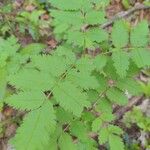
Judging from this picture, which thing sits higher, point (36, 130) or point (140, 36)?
point (140, 36)

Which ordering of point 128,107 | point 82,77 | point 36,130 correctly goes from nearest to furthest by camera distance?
point 36,130 → point 82,77 → point 128,107

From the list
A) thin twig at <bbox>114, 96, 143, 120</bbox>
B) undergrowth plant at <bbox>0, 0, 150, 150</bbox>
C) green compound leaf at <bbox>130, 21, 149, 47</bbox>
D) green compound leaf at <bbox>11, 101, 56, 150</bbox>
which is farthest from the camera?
thin twig at <bbox>114, 96, 143, 120</bbox>

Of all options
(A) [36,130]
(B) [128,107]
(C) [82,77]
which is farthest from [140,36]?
(B) [128,107]

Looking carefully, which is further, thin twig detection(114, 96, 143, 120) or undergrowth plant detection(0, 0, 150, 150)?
thin twig detection(114, 96, 143, 120)

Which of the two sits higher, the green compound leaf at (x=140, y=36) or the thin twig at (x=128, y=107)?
the green compound leaf at (x=140, y=36)

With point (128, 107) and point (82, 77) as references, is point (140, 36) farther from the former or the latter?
point (128, 107)

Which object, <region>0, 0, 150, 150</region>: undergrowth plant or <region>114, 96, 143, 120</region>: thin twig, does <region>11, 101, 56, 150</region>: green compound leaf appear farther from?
<region>114, 96, 143, 120</region>: thin twig

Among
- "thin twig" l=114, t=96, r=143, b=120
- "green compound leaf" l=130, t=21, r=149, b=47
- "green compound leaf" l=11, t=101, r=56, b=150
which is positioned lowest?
"thin twig" l=114, t=96, r=143, b=120

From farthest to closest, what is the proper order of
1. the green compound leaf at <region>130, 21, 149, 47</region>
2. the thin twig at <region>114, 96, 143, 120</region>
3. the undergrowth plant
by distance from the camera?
1. the thin twig at <region>114, 96, 143, 120</region>
2. the green compound leaf at <region>130, 21, 149, 47</region>
3. the undergrowth plant

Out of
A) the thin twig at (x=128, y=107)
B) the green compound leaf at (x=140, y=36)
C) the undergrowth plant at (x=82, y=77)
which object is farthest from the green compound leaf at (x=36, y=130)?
the thin twig at (x=128, y=107)

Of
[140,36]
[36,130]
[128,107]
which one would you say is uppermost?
[140,36]

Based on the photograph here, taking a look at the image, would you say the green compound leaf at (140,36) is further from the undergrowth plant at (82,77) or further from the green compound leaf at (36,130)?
the green compound leaf at (36,130)

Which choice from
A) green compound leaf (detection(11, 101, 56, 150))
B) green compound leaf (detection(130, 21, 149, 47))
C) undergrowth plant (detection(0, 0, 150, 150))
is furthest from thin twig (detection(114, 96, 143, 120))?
green compound leaf (detection(11, 101, 56, 150))
